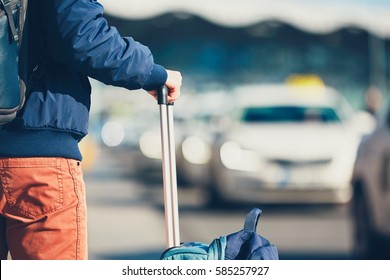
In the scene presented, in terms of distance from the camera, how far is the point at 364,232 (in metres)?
9.74

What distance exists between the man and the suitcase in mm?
173

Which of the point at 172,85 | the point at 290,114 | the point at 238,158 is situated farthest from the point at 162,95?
the point at 290,114

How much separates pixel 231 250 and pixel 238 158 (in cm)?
1068

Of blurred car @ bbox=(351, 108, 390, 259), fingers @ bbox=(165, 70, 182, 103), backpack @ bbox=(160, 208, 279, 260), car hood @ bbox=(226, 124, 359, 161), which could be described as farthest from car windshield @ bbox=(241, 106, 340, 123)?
backpack @ bbox=(160, 208, 279, 260)

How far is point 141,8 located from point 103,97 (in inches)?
2396

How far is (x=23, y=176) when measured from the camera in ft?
11.2

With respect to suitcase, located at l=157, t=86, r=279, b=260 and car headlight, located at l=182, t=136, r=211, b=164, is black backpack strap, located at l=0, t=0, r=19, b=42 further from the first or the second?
car headlight, located at l=182, t=136, r=211, b=164

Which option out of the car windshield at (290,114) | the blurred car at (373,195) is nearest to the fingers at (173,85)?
the blurred car at (373,195)

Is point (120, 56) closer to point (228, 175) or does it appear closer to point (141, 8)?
point (228, 175)

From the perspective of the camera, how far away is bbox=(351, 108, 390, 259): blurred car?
930 centimetres

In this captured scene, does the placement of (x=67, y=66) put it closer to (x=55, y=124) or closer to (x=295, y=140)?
Result: (x=55, y=124)

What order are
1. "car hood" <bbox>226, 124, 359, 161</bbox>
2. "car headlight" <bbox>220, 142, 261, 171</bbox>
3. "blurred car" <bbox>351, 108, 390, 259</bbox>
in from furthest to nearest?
"car hood" <bbox>226, 124, 359, 161</bbox>, "car headlight" <bbox>220, 142, 261, 171</bbox>, "blurred car" <bbox>351, 108, 390, 259</bbox>

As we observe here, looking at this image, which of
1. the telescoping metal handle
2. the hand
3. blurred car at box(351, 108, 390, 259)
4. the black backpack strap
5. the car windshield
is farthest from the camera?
the car windshield

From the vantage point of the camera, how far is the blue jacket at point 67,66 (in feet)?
11.0
